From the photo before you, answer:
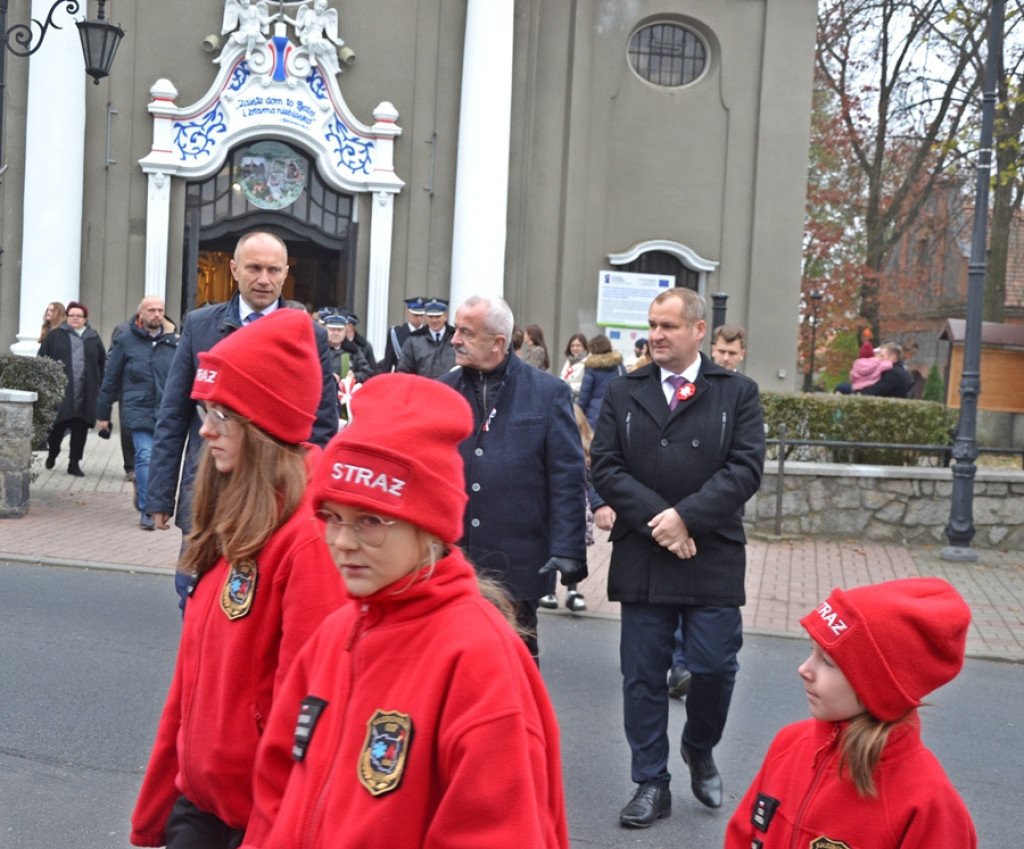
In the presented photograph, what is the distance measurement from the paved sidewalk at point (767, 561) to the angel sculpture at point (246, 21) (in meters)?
7.24

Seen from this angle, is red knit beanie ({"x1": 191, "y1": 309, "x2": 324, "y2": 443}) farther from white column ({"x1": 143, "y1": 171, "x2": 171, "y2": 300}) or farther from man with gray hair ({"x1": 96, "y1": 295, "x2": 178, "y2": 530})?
white column ({"x1": 143, "y1": 171, "x2": 171, "y2": 300})

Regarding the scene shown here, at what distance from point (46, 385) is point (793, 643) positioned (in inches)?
283

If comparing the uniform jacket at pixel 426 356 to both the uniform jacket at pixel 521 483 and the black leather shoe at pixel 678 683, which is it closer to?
the black leather shoe at pixel 678 683

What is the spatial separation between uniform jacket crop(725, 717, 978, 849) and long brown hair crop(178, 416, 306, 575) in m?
1.24

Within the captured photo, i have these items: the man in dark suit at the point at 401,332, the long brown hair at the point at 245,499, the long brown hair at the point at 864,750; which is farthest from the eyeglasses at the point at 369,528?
the man in dark suit at the point at 401,332

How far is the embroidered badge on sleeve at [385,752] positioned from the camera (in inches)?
81.1

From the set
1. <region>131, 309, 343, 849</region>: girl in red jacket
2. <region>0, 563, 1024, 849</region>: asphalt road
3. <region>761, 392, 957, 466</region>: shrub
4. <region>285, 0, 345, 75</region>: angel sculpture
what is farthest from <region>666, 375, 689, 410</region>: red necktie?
<region>285, 0, 345, 75</region>: angel sculpture

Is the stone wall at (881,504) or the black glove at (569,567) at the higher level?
Result: the black glove at (569,567)

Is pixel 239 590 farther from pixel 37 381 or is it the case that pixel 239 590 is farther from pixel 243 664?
pixel 37 381

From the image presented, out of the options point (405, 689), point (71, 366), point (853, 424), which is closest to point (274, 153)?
point (71, 366)

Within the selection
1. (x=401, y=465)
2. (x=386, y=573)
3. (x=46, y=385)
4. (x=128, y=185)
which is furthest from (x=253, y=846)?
(x=128, y=185)

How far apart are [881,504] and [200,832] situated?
10614 mm

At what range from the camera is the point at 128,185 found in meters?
17.7

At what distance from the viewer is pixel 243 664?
8.79 feet
